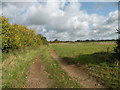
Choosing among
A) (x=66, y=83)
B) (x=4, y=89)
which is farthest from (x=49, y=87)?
(x=4, y=89)

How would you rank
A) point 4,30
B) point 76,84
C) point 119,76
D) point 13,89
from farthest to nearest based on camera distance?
point 4,30 → point 119,76 → point 76,84 → point 13,89

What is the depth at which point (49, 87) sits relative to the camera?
6.20 m

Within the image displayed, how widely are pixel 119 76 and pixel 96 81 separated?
1.58m

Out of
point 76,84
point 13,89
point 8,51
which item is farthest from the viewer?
point 8,51

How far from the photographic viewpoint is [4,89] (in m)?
6.00

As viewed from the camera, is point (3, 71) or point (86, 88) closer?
point (86, 88)

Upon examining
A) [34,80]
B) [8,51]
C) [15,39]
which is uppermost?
[15,39]

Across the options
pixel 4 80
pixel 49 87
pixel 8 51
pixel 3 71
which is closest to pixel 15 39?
pixel 8 51

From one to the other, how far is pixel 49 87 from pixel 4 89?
2.43m

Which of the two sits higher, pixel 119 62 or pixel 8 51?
pixel 8 51

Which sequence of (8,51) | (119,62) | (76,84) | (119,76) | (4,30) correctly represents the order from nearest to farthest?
(76,84) < (119,76) < (119,62) < (4,30) < (8,51)

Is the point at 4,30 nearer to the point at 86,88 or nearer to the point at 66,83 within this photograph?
the point at 66,83

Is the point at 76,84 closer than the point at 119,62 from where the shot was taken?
Yes

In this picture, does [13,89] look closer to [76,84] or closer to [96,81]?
[76,84]
